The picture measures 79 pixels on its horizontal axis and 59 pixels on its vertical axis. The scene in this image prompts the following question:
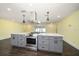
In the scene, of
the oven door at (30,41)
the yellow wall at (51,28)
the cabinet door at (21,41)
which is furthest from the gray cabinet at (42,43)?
the cabinet door at (21,41)

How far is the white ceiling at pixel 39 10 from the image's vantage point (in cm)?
221

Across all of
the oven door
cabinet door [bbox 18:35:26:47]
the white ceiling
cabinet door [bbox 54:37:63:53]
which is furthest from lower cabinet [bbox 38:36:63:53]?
the white ceiling

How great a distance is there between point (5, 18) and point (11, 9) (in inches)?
9.2

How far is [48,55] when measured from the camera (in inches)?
91.8

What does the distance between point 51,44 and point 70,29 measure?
554 mm

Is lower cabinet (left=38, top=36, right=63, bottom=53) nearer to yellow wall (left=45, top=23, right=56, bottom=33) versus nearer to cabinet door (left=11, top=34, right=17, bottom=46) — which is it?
yellow wall (left=45, top=23, right=56, bottom=33)

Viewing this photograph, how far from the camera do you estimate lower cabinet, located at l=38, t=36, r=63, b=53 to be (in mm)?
2350

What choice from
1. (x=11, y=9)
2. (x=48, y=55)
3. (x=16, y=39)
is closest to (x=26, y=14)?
(x=11, y=9)

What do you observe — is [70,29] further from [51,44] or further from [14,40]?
[14,40]

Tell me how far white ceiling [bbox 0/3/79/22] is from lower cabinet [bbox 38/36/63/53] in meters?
0.47

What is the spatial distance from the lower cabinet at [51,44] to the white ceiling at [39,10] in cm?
47

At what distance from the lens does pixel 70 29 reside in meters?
2.32

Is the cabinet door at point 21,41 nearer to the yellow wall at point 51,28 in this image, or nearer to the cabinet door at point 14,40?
the cabinet door at point 14,40

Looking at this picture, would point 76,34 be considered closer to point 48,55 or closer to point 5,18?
point 48,55
